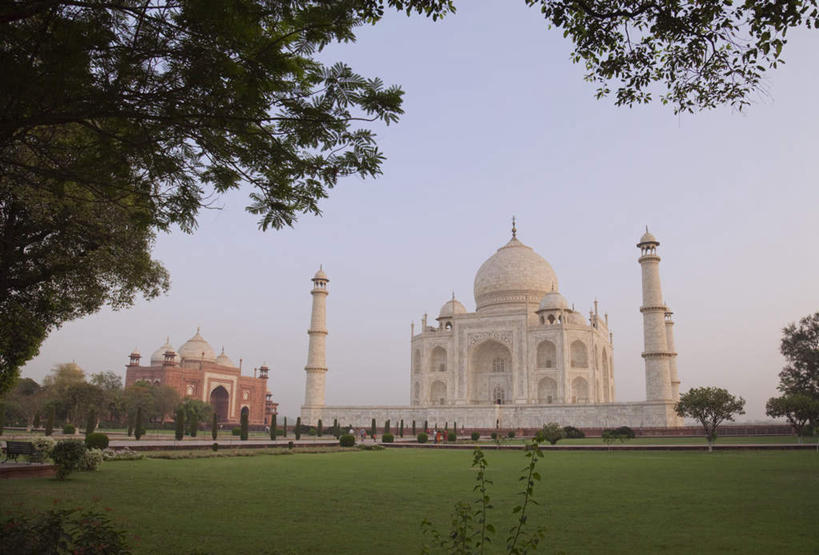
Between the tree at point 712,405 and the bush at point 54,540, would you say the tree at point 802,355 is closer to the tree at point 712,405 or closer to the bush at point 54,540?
the tree at point 712,405

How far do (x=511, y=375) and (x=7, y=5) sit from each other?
37.6 meters

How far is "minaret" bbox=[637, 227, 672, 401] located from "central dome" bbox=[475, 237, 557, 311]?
957 centimetres

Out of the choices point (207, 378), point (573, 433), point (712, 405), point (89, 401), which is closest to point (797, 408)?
point (712, 405)

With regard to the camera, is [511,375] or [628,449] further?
[511,375]

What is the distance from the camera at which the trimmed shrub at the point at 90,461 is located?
10195 millimetres

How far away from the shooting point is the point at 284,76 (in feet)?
15.0

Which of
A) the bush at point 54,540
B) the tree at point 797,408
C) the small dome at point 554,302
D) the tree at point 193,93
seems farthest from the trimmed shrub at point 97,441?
the small dome at point 554,302

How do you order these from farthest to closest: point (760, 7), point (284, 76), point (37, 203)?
point (37, 203), point (760, 7), point (284, 76)

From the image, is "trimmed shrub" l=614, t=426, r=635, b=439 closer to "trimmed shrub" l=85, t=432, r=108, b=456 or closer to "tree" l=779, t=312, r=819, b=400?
"tree" l=779, t=312, r=819, b=400

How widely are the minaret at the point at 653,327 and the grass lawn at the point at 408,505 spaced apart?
1936cm

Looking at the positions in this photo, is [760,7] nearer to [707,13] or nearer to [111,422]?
[707,13]

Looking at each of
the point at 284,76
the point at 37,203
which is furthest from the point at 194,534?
the point at 37,203

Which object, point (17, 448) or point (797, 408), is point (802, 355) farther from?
point (17, 448)

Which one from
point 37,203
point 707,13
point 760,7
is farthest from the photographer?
point 37,203
